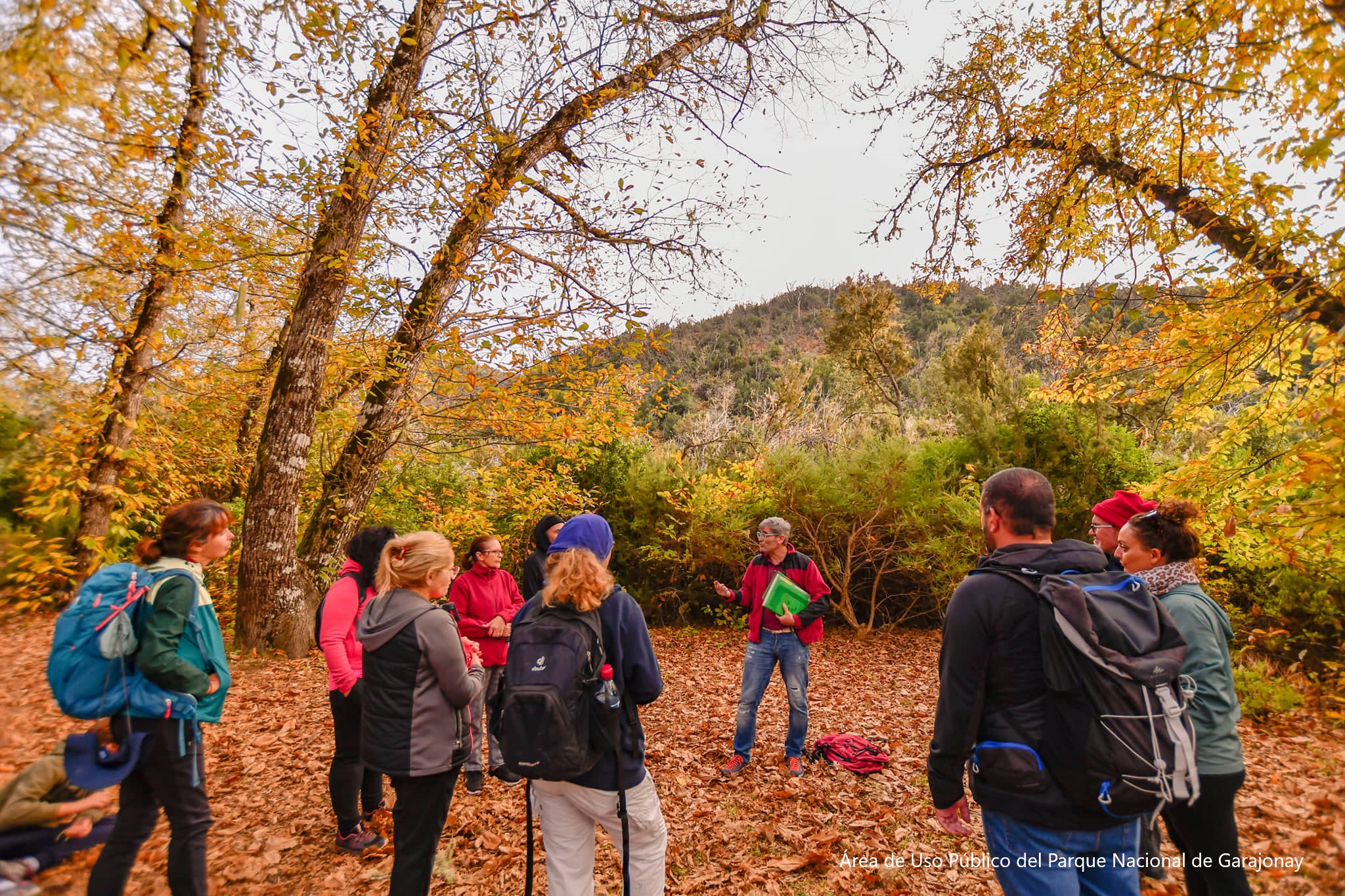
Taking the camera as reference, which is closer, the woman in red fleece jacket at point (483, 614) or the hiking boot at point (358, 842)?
the hiking boot at point (358, 842)

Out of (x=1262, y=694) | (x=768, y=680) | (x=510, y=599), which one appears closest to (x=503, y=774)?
(x=510, y=599)

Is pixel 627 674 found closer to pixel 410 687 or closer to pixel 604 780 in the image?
pixel 604 780

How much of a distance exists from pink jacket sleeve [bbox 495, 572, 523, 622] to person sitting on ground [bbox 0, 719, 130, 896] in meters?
2.28

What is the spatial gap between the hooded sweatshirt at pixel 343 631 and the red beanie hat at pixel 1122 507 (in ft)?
13.2

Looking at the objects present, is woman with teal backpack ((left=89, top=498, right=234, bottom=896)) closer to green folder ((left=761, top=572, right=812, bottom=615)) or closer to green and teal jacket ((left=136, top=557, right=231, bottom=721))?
green and teal jacket ((left=136, top=557, right=231, bottom=721))

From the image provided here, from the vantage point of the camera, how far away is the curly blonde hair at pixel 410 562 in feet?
8.75

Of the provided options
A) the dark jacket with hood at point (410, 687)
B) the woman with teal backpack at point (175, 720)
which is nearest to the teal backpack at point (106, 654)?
the woman with teal backpack at point (175, 720)

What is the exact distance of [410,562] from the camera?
8.75ft

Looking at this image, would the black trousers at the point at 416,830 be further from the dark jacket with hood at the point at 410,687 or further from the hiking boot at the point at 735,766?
the hiking boot at the point at 735,766

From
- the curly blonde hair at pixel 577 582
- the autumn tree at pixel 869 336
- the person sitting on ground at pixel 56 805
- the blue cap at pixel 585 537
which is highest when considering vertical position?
the autumn tree at pixel 869 336

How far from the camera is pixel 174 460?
30.2ft

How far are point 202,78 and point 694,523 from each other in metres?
8.63

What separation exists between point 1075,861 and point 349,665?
11.0 feet

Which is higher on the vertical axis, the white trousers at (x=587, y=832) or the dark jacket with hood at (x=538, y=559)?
the dark jacket with hood at (x=538, y=559)
